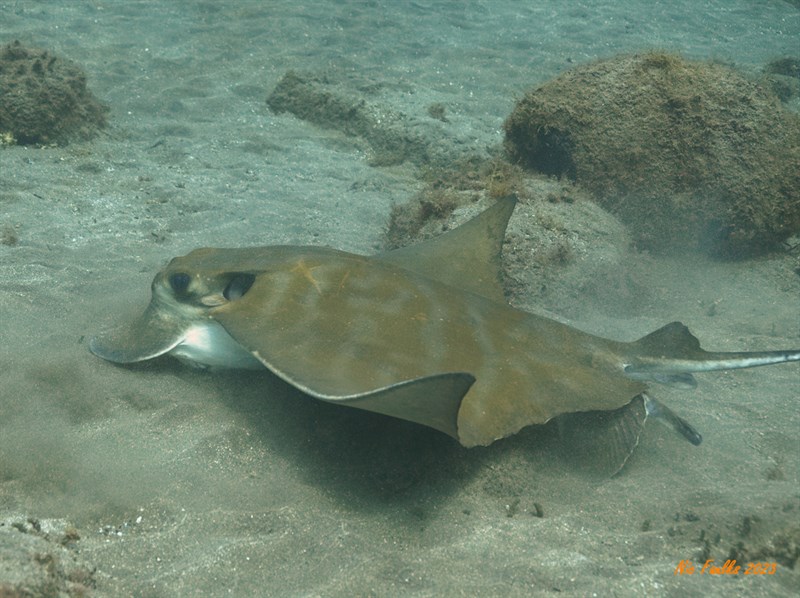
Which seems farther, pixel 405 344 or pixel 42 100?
pixel 42 100

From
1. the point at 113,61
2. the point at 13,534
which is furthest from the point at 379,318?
the point at 113,61

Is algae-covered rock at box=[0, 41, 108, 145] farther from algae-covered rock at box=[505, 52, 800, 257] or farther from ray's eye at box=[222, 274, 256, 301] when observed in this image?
algae-covered rock at box=[505, 52, 800, 257]

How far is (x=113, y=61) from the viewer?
36.7 feet

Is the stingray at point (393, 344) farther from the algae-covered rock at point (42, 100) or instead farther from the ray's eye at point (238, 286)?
the algae-covered rock at point (42, 100)

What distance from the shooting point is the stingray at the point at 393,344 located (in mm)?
2969

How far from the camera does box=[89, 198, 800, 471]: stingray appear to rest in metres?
2.97

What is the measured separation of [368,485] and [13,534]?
5.15 ft

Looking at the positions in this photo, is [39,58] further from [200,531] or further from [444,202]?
[200,531]
